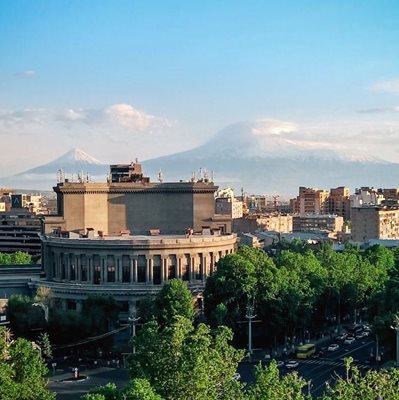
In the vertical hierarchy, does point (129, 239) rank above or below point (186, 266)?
above

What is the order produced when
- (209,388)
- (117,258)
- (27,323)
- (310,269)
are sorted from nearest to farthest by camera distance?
(209,388), (27,323), (310,269), (117,258)

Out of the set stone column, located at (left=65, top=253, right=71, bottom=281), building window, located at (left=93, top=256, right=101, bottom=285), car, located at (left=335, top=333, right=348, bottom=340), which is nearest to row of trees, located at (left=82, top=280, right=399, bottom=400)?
car, located at (left=335, top=333, right=348, bottom=340)

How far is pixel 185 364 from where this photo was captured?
4297 centimetres

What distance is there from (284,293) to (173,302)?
10.6m

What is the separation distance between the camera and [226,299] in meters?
78.2

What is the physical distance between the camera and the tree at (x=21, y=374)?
44.3m

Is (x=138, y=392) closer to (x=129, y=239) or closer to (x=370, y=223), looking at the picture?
(x=129, y=239)

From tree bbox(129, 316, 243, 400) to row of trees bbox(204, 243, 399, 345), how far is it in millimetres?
27746

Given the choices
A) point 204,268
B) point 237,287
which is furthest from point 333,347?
point 204,268

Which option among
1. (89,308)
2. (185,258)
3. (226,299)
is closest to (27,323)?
(89,308)

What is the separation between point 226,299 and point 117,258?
68.8 feet

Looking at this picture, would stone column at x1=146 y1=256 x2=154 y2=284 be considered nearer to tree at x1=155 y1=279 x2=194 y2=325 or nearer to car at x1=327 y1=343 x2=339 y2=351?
tree at x1=155 y1=279 x2=194 y2=325

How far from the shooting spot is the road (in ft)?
208

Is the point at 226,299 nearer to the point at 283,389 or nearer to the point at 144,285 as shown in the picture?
the point at 144,285
